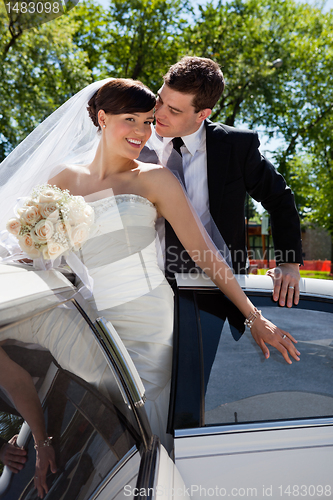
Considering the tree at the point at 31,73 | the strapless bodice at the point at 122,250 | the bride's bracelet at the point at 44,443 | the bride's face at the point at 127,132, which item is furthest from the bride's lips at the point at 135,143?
the tree at the point at 31,73

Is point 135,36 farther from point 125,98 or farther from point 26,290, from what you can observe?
point 26,290

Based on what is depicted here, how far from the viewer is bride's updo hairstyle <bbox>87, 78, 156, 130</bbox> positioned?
7.32ft

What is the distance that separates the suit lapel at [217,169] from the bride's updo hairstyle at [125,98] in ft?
1.72

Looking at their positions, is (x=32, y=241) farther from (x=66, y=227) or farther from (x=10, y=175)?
(x=10, y=175)

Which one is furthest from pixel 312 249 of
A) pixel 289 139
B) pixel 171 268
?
pixel 171 268

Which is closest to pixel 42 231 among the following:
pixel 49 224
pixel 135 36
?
pixel 49 224

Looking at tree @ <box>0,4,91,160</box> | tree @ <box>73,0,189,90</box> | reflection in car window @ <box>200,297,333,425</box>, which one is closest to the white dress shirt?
reflection in car window @ <box>200,297,333,425</box>

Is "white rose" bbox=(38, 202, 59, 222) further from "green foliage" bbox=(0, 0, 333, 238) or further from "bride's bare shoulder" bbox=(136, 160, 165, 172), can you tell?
"green foliage" bbox=(0, 0, 333, 238)

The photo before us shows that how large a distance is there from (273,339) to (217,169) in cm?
131

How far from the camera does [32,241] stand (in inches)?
63.9

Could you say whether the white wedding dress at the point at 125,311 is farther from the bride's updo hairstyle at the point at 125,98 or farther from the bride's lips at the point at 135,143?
the bride's updo hairstyle at the point at 125,98

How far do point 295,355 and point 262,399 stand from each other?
0.22 m

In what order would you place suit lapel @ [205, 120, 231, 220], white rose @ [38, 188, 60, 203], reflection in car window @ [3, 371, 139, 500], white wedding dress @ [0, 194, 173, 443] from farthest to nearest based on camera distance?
suit lapel @ [205, 120, 231, 220] < white rose @ [38, 188, 60, 203] < white wedding dress @ [0, 194, 173, 443] < reflection in car window @ [3, 371, 139, 500]

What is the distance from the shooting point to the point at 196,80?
2.63 m
